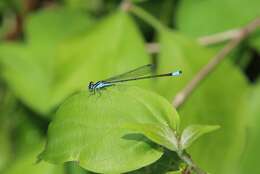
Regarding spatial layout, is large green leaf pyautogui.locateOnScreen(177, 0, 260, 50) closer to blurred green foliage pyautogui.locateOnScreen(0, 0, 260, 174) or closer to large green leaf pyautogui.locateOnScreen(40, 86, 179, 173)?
blurred green foliage pyautogui.locateOnScreen(0, 0, 260, 174)

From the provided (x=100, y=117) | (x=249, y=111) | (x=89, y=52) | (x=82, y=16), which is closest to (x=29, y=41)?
(x=82, y=16)

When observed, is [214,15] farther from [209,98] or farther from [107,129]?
[107,129]

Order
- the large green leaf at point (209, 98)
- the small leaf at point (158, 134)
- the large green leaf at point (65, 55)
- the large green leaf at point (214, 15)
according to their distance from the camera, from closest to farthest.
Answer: the small leaf at point (158, 134) < the large green leaf at point (209, 98) < the large green leaf at point (65, 55) < the large green leaf at point (214, 15)

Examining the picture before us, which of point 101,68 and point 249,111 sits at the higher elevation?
point 101,68

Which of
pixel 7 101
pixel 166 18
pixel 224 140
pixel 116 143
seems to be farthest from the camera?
pixel 7 101

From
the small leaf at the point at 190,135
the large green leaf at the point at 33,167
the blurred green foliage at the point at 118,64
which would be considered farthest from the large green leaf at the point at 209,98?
the small leaf at the point at 190,135

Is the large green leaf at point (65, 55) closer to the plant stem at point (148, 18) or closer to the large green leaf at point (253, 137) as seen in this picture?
the plant stem at point (148, 18)

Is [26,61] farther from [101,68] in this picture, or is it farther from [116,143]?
[116,143]
